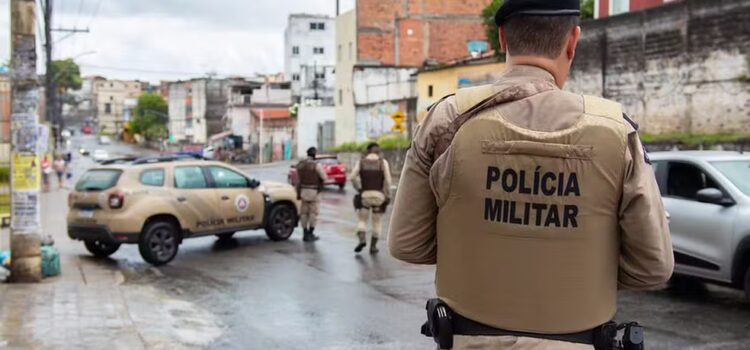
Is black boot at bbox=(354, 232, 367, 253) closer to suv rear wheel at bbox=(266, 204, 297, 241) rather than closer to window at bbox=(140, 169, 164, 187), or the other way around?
suv rear wheel at bbox=(266, 204, 297, 241)

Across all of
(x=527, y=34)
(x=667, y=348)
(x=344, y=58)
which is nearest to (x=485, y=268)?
(x=527, y=34)

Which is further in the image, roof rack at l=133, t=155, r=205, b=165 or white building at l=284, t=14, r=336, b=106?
white building at l=284, t=14, r=336, b=106

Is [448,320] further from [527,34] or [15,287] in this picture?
[15,287]

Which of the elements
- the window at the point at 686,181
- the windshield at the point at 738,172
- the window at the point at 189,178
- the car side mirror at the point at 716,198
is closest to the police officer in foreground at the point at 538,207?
the car side mirror at the point at 716,198

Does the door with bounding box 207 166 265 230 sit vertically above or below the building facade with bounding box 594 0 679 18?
below

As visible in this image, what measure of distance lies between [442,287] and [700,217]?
728 centimetres

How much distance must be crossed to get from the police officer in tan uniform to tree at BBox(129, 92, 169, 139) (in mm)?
103788

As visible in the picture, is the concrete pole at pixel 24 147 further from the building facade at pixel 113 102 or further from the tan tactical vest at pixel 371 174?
the building facade at pixel 113 102

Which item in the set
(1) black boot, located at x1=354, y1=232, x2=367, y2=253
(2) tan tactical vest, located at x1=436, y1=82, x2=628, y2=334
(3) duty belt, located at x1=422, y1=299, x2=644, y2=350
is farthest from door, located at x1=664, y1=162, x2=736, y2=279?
(2) tan tactical vest, located at x1=436, y1=82, x2=628, y2=334

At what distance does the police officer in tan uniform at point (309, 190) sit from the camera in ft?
49.9

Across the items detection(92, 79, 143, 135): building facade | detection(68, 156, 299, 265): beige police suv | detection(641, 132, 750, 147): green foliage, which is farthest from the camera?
detection(92, 79, 143, 135): building facade

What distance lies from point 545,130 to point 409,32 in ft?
185

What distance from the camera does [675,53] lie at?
2372cm

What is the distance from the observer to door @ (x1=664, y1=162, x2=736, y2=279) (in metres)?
8.63
